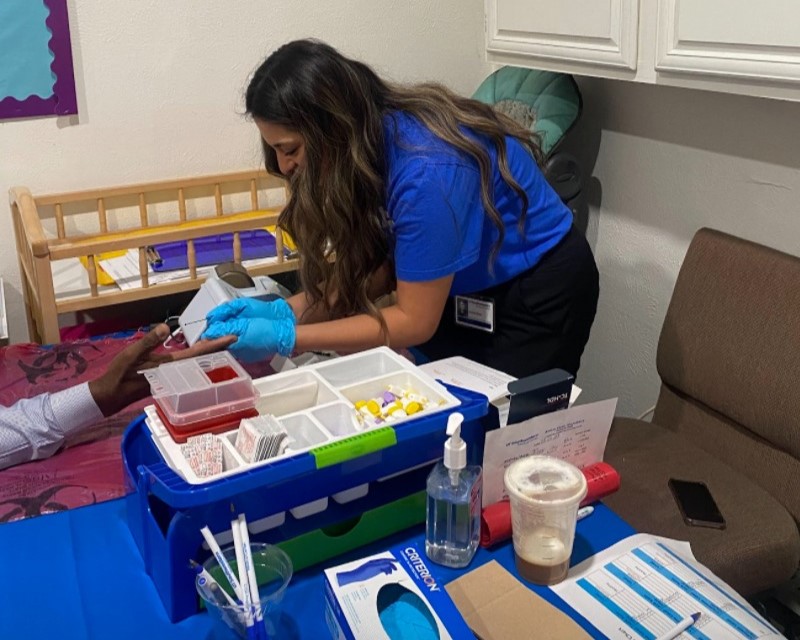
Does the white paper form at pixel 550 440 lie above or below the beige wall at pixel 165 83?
below

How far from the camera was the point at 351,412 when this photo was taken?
0.96m

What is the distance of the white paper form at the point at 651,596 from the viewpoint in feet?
2.81

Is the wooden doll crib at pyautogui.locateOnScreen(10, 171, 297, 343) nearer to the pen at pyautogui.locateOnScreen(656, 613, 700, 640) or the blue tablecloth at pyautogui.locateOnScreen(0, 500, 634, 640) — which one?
the blue tablecloth at pyautogui.locateOnScreen(0, 500, 634, 640)

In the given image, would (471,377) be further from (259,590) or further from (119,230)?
(119,230)

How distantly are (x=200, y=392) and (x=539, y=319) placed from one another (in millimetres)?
878

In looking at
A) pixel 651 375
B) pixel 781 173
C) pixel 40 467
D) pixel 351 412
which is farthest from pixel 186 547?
pixel 651 375

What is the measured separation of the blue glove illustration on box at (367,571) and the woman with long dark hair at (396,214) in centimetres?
58

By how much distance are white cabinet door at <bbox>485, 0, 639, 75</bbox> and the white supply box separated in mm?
996

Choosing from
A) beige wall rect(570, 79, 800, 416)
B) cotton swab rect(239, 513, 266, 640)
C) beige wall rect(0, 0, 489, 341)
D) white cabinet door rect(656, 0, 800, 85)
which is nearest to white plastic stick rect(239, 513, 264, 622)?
cotton swab rect(239, 513, 266, 640)

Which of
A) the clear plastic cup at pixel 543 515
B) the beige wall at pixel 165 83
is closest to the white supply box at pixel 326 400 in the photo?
the clear plastic cup at pixel 543 515

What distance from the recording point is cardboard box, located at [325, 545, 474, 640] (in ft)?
2.53

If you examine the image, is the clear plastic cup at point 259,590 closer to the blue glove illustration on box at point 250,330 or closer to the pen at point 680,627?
the pen at point 680,627

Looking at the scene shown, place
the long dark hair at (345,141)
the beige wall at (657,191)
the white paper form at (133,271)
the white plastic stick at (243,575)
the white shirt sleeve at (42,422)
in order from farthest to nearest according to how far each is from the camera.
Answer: the white paper form at (133,271), the beige wall at (657,191), the white shirt sleeve at (42,422), the long dark hair at (345,141), the white plastic stick at (243,575)

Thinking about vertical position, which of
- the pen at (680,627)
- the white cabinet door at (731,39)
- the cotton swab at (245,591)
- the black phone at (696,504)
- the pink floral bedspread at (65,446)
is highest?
the white cabinet door at (731,39)
